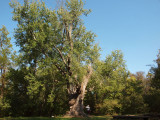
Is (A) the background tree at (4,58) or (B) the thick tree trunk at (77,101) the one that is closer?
(B) the thick tree trunk at (77,101)

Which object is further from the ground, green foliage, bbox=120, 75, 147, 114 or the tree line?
the tree line

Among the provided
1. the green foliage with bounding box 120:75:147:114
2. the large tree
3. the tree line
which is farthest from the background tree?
the green foliage with bounding box 120:75:147:114

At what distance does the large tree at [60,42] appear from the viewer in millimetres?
21406

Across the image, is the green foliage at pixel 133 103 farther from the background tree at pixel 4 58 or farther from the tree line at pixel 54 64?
the background tree at pixel 4 58

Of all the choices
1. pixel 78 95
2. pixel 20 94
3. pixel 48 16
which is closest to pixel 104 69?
pixel 78 95

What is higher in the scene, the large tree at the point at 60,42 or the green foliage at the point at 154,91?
the large tree at the point at 60,42

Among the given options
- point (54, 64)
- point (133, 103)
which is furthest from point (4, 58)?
point (133, 103)

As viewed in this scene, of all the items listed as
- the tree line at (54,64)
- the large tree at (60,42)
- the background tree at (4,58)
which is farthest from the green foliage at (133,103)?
the background tree at (4,58)

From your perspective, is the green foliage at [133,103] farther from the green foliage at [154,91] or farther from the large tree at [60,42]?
the large tree at [60,42]

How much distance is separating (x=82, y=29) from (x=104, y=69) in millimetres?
9232

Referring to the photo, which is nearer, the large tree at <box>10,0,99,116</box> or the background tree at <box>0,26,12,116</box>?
the large tree at <box>10,0,99,116</box>

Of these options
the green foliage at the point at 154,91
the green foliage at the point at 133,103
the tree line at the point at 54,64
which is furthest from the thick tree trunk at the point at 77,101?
the green foliage at the point at 133,103

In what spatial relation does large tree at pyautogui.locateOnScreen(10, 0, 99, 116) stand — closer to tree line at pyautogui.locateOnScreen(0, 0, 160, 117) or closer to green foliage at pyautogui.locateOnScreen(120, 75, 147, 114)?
tree line at pyautogui.locateOnScreen(0, 0, 160, 117)

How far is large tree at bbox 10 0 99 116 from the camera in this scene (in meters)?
21.4
